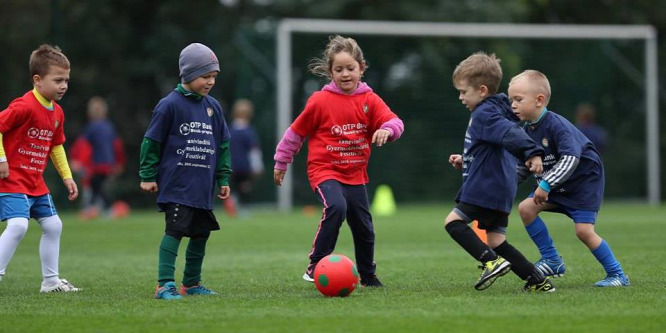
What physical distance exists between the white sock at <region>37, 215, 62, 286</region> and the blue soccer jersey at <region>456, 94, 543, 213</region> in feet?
9.94

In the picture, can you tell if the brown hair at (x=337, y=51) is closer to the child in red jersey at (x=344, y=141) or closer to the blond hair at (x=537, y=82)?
the child in red jersey at (x=344, y=141)

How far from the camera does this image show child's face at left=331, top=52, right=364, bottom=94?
7215 millimetres

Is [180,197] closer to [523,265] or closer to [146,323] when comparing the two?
[146,323]

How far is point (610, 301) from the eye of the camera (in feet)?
19.5

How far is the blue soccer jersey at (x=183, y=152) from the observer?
669 centimetres

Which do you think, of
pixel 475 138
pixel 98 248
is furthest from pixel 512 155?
pixel 98 248

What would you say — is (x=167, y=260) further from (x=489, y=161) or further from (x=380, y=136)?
(x=489, y=161)

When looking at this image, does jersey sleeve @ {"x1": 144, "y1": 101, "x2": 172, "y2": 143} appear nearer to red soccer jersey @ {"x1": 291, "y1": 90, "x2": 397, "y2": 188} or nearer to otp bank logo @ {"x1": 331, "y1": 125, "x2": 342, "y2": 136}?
red soccer jersey @ {"x1": 291, "y1": 90, "x2": 397, "y2": 188}

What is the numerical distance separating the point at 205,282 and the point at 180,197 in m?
1.29

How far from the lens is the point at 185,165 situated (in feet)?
22.1

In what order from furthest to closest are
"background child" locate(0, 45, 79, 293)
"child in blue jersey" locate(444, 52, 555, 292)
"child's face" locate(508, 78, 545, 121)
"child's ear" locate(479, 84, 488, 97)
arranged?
"background child" locate(0, 45, 79, 293), "child's face" locate(508, 78, 545, 121), "child's ear" locate(479, 84, 488, 97), "child in blue jersey" locate(444, 52, 555, 292)

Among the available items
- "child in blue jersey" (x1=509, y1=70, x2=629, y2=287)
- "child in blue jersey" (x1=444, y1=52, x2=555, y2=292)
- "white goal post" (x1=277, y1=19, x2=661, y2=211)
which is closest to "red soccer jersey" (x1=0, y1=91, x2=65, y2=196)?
"child in blue jersey" (x1=444, y1=52, x2=555, y2=292)

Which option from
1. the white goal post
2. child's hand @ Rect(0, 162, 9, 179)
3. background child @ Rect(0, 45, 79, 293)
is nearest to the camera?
child's hand @ Rect(0, 162, 9, 179)

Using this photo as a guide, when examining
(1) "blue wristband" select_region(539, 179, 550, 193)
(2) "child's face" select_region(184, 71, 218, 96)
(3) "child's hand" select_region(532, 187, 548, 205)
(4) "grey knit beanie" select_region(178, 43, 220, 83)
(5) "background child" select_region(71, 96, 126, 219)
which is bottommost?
(5) "background child" select_region(71, 96, 126, 219)
